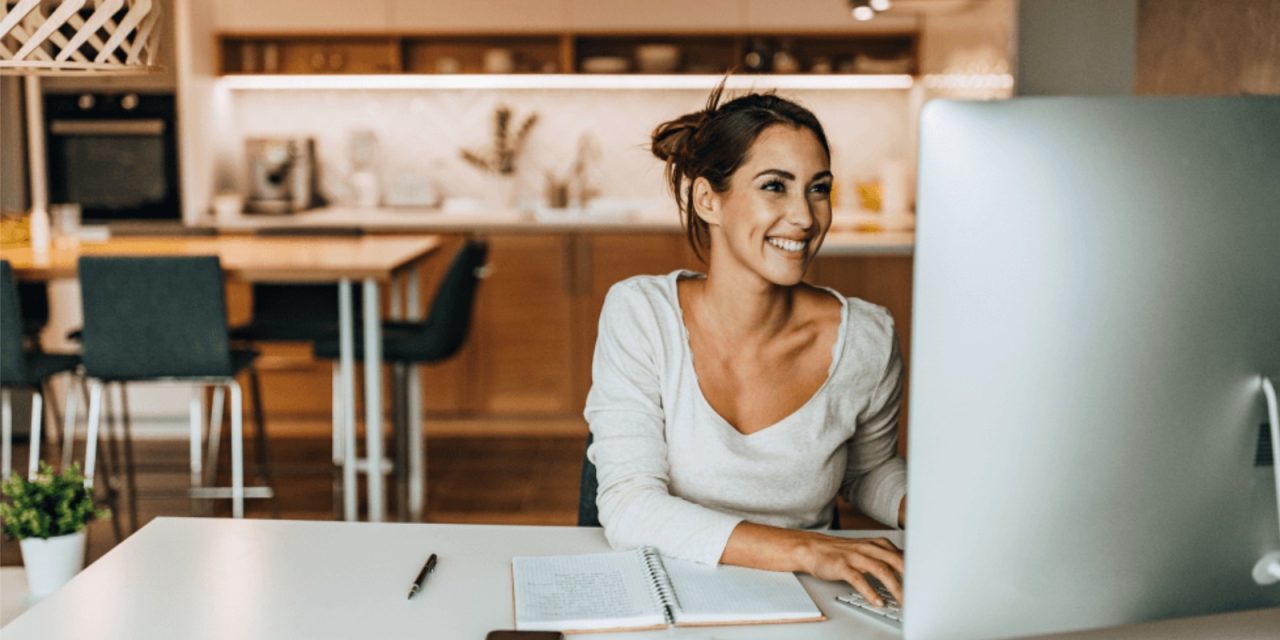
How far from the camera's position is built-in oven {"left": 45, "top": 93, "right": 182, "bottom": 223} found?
531 cm

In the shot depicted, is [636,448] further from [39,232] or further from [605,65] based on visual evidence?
[605,65]

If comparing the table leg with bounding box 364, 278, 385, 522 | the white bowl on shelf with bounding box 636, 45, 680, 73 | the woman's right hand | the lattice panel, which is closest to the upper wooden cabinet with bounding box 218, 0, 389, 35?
the white bowl on shelf with bounding box 636, 45, 680, 73

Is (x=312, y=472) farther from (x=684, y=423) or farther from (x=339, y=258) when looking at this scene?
(x=684, y=423)

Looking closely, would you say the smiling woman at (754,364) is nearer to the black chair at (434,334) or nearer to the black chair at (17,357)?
the black chair at (434,334)

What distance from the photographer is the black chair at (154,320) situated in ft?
11.1

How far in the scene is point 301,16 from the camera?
554 centimetres

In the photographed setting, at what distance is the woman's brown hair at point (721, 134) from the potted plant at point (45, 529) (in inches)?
66.7

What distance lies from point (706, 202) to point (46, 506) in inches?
71.5

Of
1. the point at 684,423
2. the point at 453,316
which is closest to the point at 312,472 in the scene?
the point at 453,316

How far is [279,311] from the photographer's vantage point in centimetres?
467

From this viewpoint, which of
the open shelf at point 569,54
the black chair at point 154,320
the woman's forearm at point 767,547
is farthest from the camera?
the open shelf at point 569,54

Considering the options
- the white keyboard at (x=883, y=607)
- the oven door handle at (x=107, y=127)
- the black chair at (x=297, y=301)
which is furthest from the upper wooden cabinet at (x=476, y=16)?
the white keyboard at (x=883, y=607)

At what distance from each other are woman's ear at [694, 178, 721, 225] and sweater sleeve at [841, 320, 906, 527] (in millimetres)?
281

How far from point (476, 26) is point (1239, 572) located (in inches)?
197
